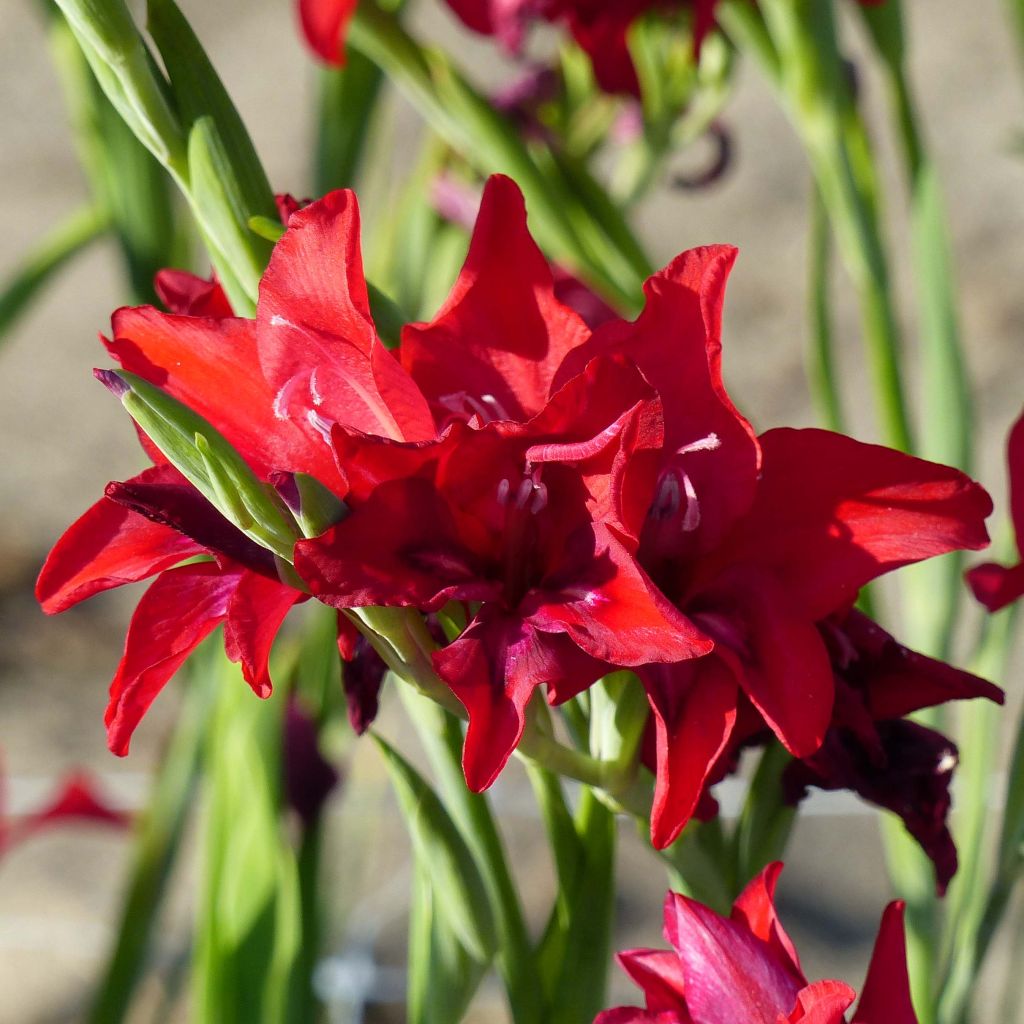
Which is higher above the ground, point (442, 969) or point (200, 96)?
point (200, 96)

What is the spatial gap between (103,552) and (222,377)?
39 mm

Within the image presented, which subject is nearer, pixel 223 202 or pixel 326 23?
pixel 223 202

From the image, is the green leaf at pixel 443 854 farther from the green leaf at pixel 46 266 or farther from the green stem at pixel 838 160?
the green leaf at pixel 46 266

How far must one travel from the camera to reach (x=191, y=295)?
261 millimetres

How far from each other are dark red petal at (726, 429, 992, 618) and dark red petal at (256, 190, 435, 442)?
0.07m

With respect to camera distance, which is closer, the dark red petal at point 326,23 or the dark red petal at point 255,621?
the dark red petal at point 255,621

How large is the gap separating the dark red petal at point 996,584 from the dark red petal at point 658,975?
0.10 m

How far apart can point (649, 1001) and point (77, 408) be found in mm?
1433

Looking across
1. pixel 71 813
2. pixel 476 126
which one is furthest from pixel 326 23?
pixel 71 813

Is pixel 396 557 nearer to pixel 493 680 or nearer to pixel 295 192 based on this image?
pixel 493 680

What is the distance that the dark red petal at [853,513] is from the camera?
8.5 inches

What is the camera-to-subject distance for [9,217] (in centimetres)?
157

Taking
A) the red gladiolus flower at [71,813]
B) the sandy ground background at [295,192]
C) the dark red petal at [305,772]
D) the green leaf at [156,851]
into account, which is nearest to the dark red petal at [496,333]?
the dark red petal at [305,772]

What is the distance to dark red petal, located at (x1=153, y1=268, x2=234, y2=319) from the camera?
25 centimetres
